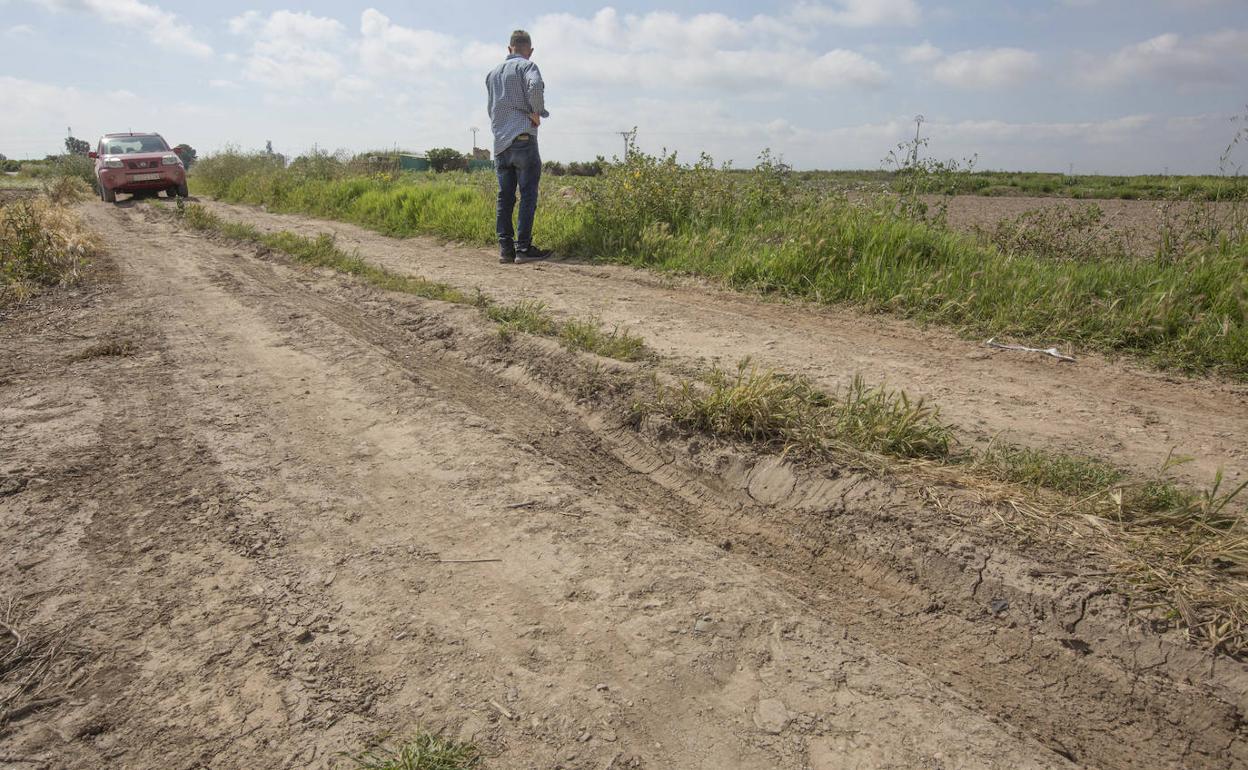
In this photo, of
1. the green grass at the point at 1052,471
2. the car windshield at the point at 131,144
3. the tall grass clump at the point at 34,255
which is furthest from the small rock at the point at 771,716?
the car windshield at the point at 131,144

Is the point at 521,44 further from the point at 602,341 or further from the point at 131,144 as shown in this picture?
Result: the point at 131,144

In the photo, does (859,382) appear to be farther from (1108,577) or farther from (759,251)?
(759,251)

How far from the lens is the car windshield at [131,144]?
56.9 feet

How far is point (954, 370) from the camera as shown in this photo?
408cm

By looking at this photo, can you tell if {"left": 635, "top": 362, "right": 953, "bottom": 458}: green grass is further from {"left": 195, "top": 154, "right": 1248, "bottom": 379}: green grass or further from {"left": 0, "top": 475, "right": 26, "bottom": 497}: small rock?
{"left": 0, "top": 475, "right": 26, "bottom": 497}: small rock

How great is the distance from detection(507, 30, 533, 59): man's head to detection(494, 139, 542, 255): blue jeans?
0.96 metres

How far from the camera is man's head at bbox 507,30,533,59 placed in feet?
25.2

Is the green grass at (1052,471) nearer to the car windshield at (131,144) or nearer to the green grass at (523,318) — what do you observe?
the green grass at (523,318)

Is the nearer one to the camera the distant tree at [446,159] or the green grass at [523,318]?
the green grass at [523,318]

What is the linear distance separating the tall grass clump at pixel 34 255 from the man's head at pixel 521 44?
4.94 metres

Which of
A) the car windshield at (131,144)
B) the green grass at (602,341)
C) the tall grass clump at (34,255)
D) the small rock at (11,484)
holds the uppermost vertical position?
the car windshield at (131,144)

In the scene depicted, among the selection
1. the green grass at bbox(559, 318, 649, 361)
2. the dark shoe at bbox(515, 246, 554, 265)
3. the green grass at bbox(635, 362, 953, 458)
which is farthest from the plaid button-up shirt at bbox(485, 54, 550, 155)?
the green grass at bbox(635, 362, 953, 458)

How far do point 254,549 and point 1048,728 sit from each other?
8.06ft

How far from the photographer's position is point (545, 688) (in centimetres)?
188
